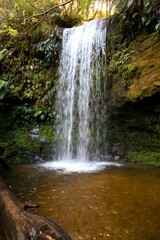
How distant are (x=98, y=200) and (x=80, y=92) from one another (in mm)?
4418

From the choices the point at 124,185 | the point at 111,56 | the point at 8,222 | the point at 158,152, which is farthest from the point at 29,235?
the point at 111,56

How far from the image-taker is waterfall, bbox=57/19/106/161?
6.86 metres

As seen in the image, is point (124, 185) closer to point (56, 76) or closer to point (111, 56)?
point (111, 56)

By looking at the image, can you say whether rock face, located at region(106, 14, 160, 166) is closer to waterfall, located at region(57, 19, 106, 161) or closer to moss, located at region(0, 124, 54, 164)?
waterfall, located at region(57, 19, 106, 161)

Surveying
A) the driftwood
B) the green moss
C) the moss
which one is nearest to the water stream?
the moss

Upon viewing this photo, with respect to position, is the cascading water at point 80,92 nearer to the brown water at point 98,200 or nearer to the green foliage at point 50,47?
the green foliage at point 50,47

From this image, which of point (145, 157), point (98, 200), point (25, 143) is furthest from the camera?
point (25, 143)

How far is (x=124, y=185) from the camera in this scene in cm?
399

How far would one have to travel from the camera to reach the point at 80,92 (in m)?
7.20

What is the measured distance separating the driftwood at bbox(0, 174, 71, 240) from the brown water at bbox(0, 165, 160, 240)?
1.91 ft

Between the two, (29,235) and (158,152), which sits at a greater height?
(158,152)

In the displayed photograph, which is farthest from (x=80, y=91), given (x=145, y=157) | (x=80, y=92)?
(x=145, y=157)

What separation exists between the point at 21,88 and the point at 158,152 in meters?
Answer: 4.98

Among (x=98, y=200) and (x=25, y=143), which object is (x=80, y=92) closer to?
(x=25, y=143)
